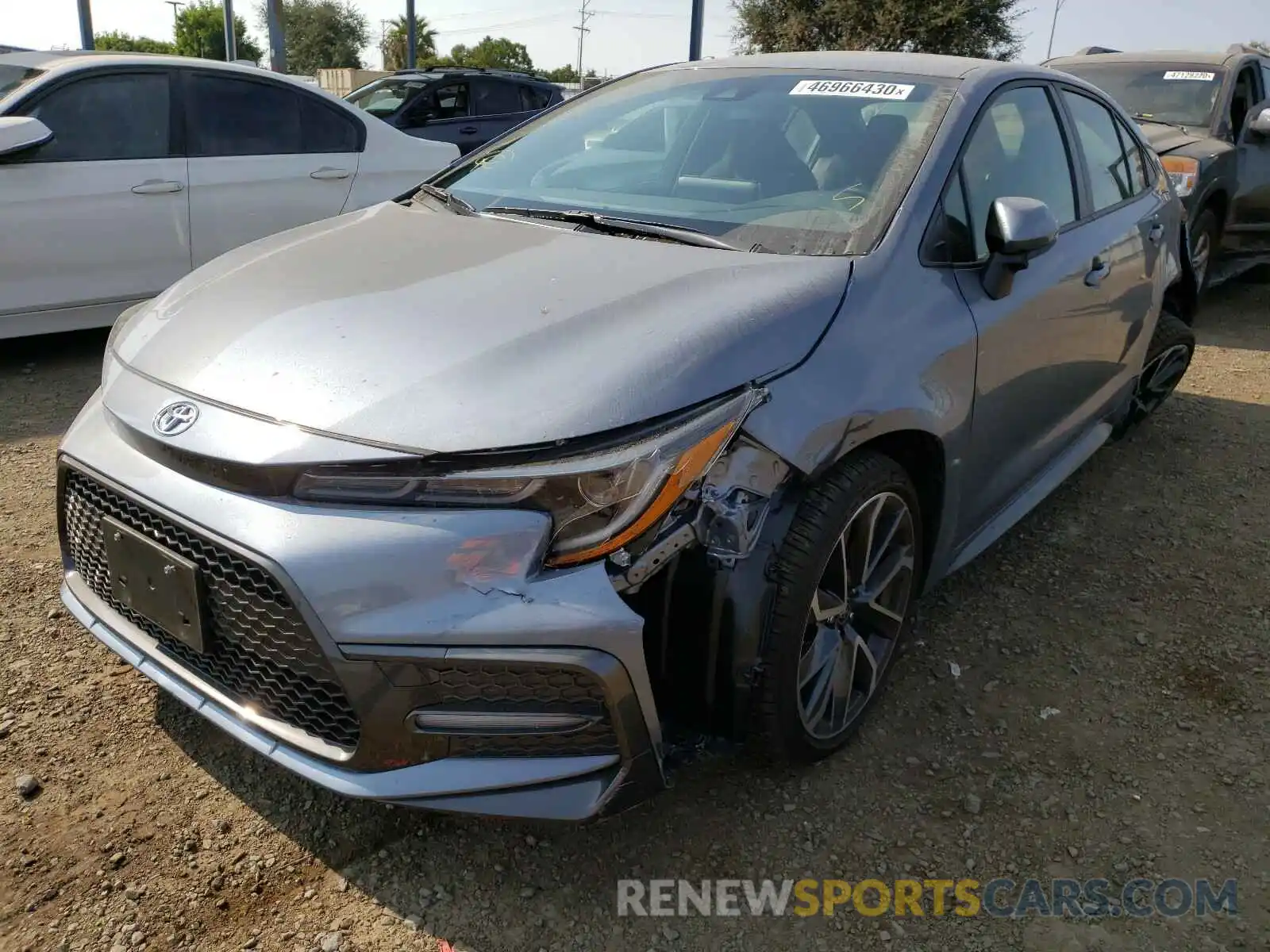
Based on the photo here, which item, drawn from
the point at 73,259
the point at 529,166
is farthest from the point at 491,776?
the point at 73,259

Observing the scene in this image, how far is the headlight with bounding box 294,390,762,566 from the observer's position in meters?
1.77

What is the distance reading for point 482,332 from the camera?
2047 millimetres

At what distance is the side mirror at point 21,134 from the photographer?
4.42 meters

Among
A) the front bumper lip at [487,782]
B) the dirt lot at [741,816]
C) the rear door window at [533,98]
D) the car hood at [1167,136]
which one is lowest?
the dirt lot at [741,816]

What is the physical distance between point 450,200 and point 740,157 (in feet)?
2.89

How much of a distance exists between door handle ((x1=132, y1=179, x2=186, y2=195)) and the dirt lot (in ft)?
7.82

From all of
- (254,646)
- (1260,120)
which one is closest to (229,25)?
(1260,120)

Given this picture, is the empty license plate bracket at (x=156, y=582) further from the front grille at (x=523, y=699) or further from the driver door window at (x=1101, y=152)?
the driver door window at (x=1101, y=152)

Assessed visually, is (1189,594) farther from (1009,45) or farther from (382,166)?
(1009,45)

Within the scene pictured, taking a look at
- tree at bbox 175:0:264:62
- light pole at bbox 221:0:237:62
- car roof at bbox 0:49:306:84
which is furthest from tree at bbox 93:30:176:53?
car roof at bbox 0:49:306:84

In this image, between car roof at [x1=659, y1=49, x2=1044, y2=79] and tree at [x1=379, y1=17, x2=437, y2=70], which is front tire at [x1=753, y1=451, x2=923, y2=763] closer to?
car roof at [x1=659, y1=49, x2=1044, y2=79]

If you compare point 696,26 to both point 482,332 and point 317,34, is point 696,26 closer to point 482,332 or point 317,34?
point 482,332

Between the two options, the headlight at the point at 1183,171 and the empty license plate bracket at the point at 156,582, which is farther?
the headlight at the point at 1183,171

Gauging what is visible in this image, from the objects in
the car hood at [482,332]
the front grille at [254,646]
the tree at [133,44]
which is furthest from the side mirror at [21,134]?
the tree at [133,44]
